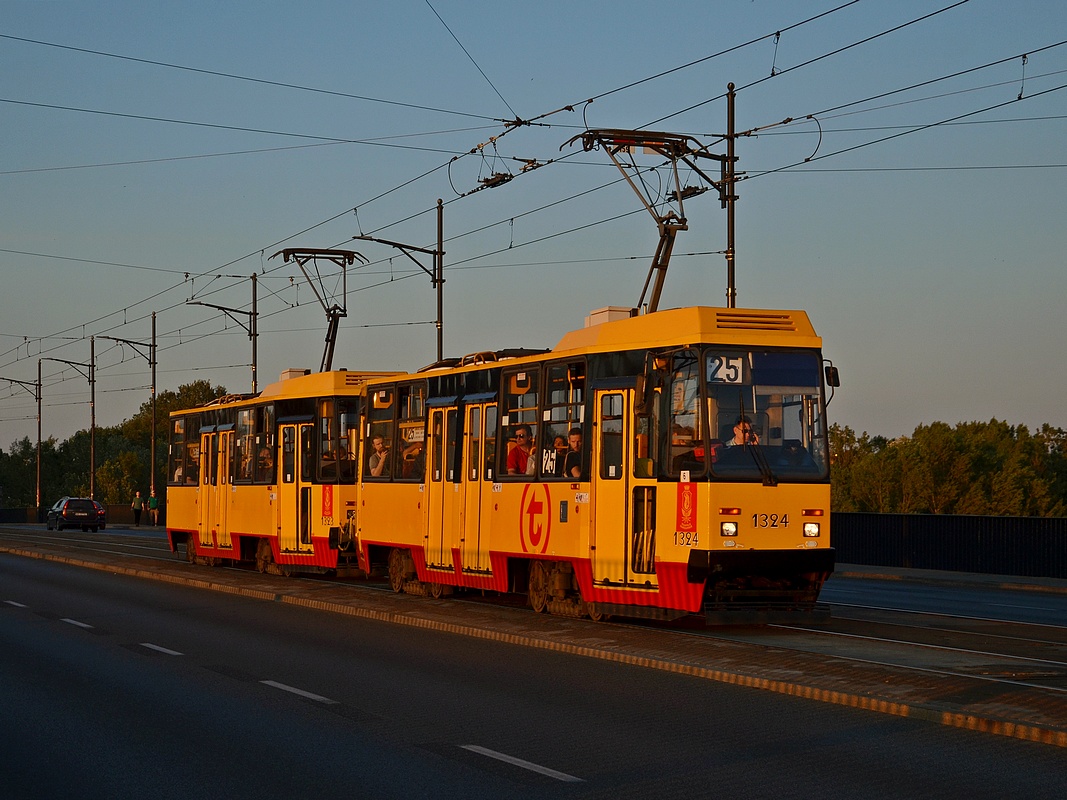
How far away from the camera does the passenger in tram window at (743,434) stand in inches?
Answer: 653

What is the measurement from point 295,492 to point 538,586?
33.0 ft

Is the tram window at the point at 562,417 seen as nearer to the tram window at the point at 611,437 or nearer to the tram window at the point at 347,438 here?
the tram window at the point at 611,437

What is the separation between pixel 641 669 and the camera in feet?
46.4

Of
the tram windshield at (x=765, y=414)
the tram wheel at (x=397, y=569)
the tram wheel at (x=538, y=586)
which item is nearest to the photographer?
the tram windshield at (x=765, y=414)

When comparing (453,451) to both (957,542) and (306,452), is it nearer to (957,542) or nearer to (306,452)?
(306,452)

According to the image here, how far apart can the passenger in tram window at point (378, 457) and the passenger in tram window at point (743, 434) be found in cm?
947

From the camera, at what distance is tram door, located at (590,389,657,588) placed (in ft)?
56.6

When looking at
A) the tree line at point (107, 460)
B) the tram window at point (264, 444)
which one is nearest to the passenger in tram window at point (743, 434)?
the tram window at point (264, 444)

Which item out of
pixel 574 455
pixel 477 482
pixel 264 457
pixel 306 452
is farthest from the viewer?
pixel 264 457

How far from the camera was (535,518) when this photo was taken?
Answer: 64.1ft

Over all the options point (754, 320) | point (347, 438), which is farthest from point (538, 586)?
point (347, 438)

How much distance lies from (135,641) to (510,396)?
634 centimetres

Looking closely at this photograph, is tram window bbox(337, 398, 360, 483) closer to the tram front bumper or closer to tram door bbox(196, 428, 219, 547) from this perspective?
tram door bbox(196, 428, 219, 547)

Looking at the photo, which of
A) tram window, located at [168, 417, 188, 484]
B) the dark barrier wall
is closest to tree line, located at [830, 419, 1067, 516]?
the dark barrier wall
